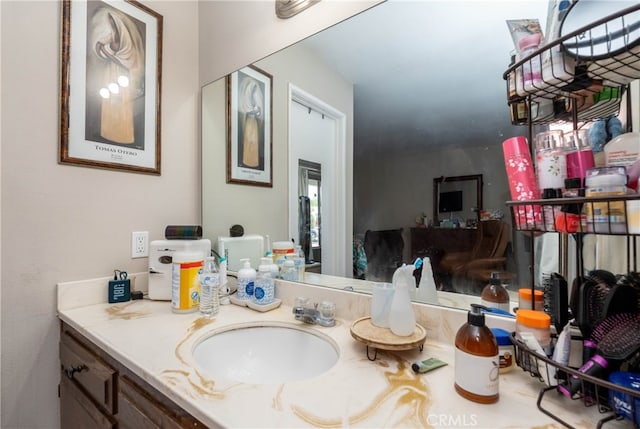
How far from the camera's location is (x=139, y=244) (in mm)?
1342

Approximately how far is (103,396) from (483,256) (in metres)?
1.09

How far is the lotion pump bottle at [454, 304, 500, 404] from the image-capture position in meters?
0.54

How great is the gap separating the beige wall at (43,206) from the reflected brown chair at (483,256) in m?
0.80

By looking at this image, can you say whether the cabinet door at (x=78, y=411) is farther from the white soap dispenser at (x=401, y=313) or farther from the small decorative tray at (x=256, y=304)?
the white soap dispenser at (x=401, y=313)

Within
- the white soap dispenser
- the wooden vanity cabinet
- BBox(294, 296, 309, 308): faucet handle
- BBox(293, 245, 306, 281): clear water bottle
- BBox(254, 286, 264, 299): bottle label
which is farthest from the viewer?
BBox(293, 245, 306, 281): clear water bottle

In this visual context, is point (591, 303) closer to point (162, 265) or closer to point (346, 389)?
point (346, 389)

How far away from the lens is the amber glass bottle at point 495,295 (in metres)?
0.77

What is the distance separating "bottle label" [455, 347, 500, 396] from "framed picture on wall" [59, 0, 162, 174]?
1385 mm

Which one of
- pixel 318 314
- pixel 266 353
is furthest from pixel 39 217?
pixel 318 314

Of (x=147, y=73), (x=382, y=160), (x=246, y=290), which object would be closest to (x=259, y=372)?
(x=246, y=290)

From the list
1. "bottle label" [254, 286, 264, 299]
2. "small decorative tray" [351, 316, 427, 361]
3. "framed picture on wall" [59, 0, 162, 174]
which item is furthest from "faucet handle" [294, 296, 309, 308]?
"framed picture on wall" [59, 0, 162, 174]

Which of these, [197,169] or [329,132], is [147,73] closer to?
[197,169]

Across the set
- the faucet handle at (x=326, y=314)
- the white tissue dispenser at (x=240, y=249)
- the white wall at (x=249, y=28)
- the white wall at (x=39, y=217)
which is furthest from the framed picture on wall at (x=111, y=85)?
the faucet handle at (x=326, y=314)

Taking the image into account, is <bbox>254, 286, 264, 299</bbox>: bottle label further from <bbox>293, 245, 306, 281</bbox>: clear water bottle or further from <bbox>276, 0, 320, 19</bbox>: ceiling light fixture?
<bbox>276, 0, 320, 19</bbox>: ceiling light fixture
